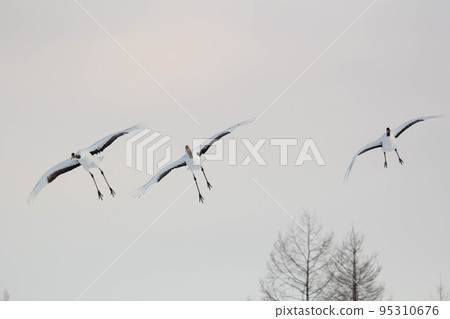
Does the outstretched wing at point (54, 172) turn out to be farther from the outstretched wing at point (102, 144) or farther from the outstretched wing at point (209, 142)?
the outstretched wing at point (209, 142)

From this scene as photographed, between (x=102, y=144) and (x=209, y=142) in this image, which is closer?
(x=102, y=144)

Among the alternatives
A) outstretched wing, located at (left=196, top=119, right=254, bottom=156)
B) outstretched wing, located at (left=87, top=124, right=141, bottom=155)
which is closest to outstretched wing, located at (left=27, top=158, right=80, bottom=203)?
outstretched wing, located at (left=87, top=124, right=141, bottom=155)

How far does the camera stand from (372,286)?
106 feet

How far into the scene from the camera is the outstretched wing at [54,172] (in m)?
26.7

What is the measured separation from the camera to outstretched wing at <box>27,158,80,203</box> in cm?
2672

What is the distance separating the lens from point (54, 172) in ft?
88.3

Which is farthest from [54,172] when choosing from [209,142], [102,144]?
[209,142]

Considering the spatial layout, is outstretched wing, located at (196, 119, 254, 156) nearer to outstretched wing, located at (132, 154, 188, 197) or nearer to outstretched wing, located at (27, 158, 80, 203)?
outstretched wing, located at (132, 154, 188, 197)

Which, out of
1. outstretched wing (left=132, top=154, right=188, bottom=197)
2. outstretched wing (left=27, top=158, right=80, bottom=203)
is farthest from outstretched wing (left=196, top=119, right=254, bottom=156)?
outstretched wing (left=27, top=158, right=80, bottom=203)

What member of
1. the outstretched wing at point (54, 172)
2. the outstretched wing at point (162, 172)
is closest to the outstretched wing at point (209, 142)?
the outstretched wing at point (162, 172)

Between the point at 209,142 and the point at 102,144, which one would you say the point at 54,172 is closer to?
the point at 102,144

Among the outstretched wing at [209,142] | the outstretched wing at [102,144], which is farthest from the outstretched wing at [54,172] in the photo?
the outstretched wing at [209,142]
